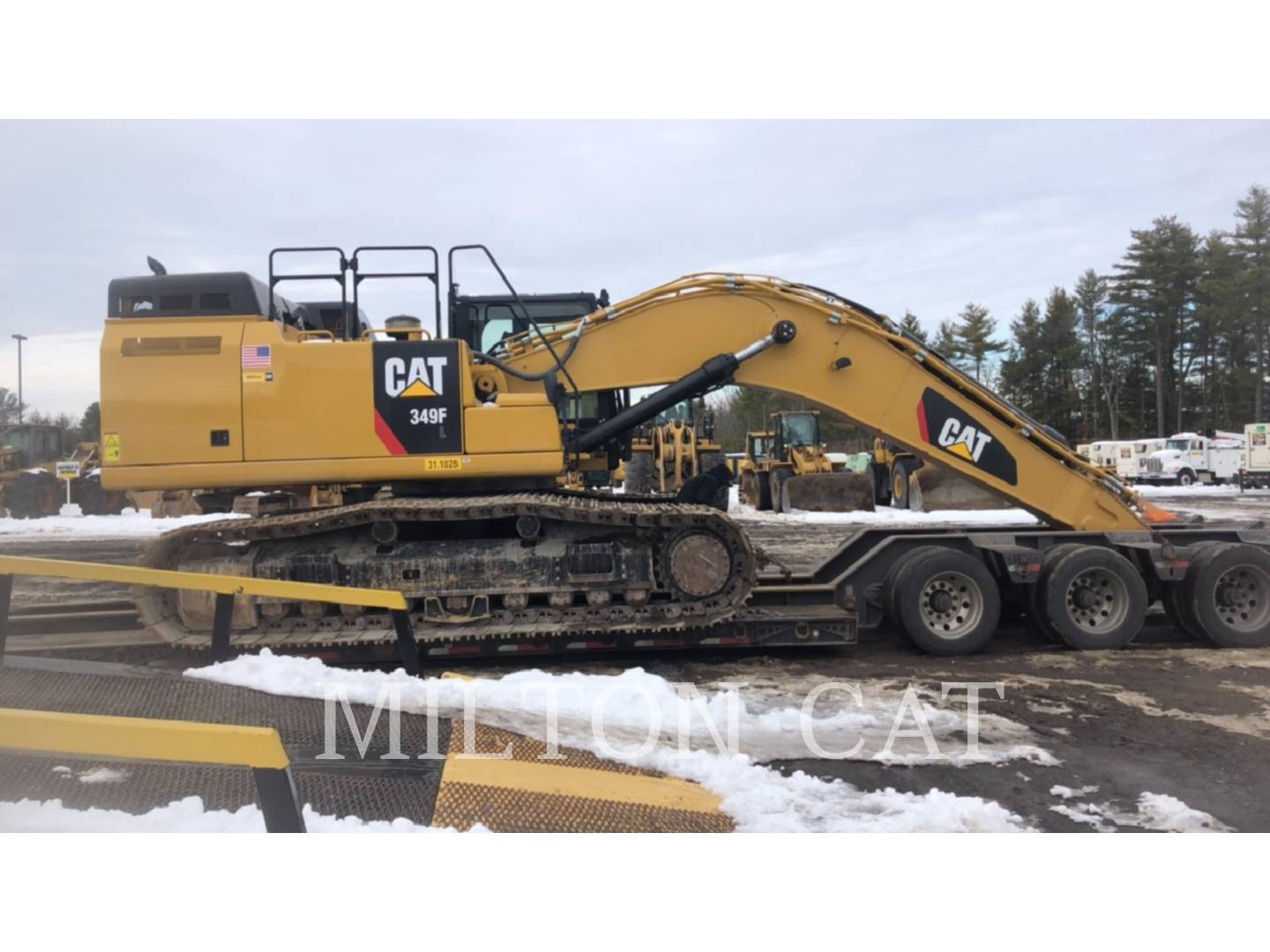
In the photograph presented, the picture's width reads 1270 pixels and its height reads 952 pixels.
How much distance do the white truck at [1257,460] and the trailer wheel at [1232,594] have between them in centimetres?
2908

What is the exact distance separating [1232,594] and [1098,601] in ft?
3.99

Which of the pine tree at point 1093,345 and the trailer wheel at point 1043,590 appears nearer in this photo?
the trailer wheel at point 1043,590

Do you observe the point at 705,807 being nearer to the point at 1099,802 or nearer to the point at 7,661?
the point at 1099,802

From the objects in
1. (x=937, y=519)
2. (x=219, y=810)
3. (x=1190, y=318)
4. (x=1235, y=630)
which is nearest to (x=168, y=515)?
(x=937, y=519)

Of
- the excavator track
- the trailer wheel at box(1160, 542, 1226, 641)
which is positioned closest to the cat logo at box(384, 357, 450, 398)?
the excavator track

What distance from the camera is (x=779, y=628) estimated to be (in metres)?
6.68

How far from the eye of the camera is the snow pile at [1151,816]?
12.3 feet

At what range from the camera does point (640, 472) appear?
21609mm

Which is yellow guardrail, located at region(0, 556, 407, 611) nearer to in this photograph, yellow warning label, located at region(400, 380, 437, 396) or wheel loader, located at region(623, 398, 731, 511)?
yellow warning label, located at region(400, 380, 437, 396)

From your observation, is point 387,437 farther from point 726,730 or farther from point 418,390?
point 726,730

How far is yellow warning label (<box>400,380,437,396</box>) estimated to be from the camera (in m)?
6.36

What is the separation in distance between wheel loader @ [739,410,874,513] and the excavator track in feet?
50.3

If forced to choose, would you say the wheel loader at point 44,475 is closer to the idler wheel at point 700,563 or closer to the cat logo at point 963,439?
the idler wheel at point 700,563

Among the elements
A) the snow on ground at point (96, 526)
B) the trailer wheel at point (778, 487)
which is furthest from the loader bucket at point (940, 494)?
the snow on ground at point (96, 526)
